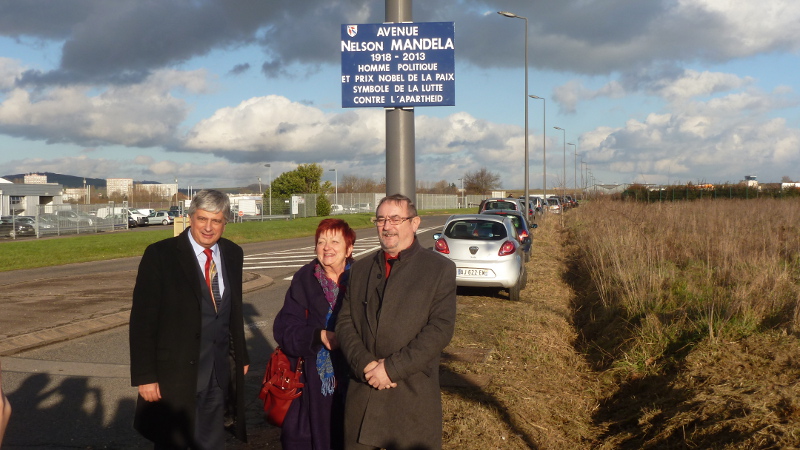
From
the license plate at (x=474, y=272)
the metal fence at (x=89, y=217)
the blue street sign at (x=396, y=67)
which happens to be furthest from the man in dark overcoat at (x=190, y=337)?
the metal fence at (x=89, y=217)

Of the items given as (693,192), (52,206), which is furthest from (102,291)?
(693,192)

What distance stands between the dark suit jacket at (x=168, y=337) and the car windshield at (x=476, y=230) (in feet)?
32.8

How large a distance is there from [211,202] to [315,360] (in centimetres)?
103

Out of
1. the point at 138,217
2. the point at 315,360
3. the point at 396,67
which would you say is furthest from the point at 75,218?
the point at 315,360

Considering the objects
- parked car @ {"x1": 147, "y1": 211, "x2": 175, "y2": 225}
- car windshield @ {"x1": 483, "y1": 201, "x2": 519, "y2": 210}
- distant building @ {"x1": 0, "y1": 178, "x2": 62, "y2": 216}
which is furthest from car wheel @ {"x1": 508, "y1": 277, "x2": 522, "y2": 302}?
distant building @ {"x1": 0, "y1": 178, "x2": 62, "y2": 216}

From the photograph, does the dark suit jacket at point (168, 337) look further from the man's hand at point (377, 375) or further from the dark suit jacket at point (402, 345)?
the man's hand at point (377, 375)

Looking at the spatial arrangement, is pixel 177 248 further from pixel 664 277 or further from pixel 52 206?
pixel 52 206

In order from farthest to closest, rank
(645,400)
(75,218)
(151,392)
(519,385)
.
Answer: (75,218) < (519,385) < (645,400) < (151,392)

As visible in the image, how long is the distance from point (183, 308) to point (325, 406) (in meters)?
0.90

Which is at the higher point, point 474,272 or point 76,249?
point 474,272

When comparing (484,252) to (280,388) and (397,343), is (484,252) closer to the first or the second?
(280,388)

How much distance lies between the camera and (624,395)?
23.2 feet

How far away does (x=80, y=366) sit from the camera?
778 centimetres

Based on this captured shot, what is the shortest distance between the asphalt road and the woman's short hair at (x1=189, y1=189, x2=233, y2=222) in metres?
2.14
